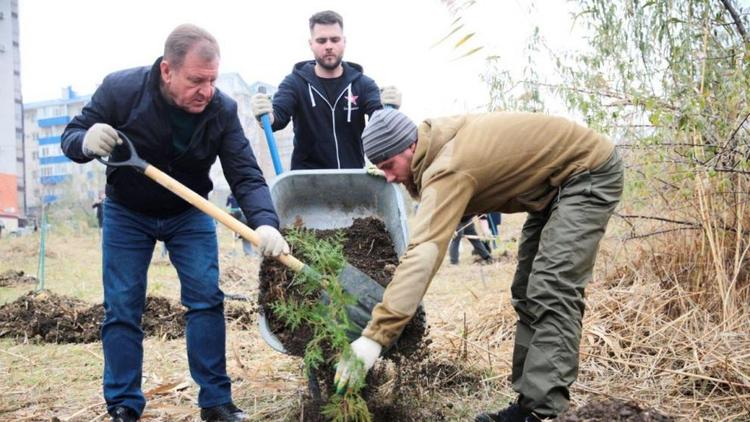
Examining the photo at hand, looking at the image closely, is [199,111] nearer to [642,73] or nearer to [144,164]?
[144,164]

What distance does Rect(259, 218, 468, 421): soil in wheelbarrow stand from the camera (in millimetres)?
3039

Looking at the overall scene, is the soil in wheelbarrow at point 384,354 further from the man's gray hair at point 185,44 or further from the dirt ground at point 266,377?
the man's gray hair at point 185,44

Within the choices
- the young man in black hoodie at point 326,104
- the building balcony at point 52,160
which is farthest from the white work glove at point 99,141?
the building balcony at point 52,160

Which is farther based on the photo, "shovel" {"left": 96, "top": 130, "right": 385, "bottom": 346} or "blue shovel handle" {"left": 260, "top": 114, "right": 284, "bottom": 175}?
"blue shovel handle" {"left": 260, "top": 114, "right": 284, "bottom": 175}

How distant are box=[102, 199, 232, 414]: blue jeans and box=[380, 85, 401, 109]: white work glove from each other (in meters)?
1.48

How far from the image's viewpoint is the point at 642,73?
13.9 ft

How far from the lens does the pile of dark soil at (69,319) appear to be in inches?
221

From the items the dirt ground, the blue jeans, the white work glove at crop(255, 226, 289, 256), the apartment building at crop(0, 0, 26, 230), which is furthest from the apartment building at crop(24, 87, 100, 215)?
the white work glove at crop(255, 226, 289, 256)

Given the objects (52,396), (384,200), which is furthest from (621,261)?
(52,396)

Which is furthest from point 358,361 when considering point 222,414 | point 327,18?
point 327,18

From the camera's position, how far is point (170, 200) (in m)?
3.25

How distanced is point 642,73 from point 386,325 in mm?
2700

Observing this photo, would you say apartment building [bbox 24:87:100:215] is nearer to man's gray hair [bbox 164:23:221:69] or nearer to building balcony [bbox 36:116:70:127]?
building balcony [bbox 36:116:70:127]

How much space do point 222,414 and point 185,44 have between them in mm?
1718
